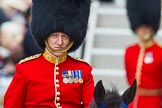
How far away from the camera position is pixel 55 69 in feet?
19.1

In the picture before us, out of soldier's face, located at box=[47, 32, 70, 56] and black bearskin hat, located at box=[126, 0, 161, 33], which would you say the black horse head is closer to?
soldier's face, located at box=[47, 32, 70, 56]

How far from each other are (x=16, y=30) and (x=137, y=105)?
327cm

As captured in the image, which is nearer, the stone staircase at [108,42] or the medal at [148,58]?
the medal at [148,58]

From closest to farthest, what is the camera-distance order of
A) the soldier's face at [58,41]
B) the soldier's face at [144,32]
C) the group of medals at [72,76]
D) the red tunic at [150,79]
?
the soldier's face at [58,41] → the group of medals at [72,76] → the red tunic at [150,79] → the soldier's face at [144,32]

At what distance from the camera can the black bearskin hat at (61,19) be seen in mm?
5840

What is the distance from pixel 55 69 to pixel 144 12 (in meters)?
3.60

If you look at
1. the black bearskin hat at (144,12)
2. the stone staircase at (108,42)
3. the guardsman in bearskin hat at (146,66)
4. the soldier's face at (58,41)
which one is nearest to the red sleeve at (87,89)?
the soldier's face at (58,41)

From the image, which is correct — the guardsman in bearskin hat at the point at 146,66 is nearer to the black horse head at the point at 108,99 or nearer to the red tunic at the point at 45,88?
the red tunic at the point at 45,88

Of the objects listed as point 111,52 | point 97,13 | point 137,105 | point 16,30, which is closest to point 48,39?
point 137,105

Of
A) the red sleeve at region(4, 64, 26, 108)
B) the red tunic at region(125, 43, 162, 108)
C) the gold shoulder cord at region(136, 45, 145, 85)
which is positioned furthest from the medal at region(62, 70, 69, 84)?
the gold shoulder cord at region(136, 45, 145, 85)

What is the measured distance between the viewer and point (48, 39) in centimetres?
581

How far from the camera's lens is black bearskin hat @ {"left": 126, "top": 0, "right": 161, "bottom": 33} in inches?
357

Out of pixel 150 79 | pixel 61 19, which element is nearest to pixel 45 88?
pixel 61 19

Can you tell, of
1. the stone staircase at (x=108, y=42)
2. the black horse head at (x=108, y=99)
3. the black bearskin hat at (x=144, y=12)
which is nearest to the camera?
the black horse head at (x=108, y=99)
